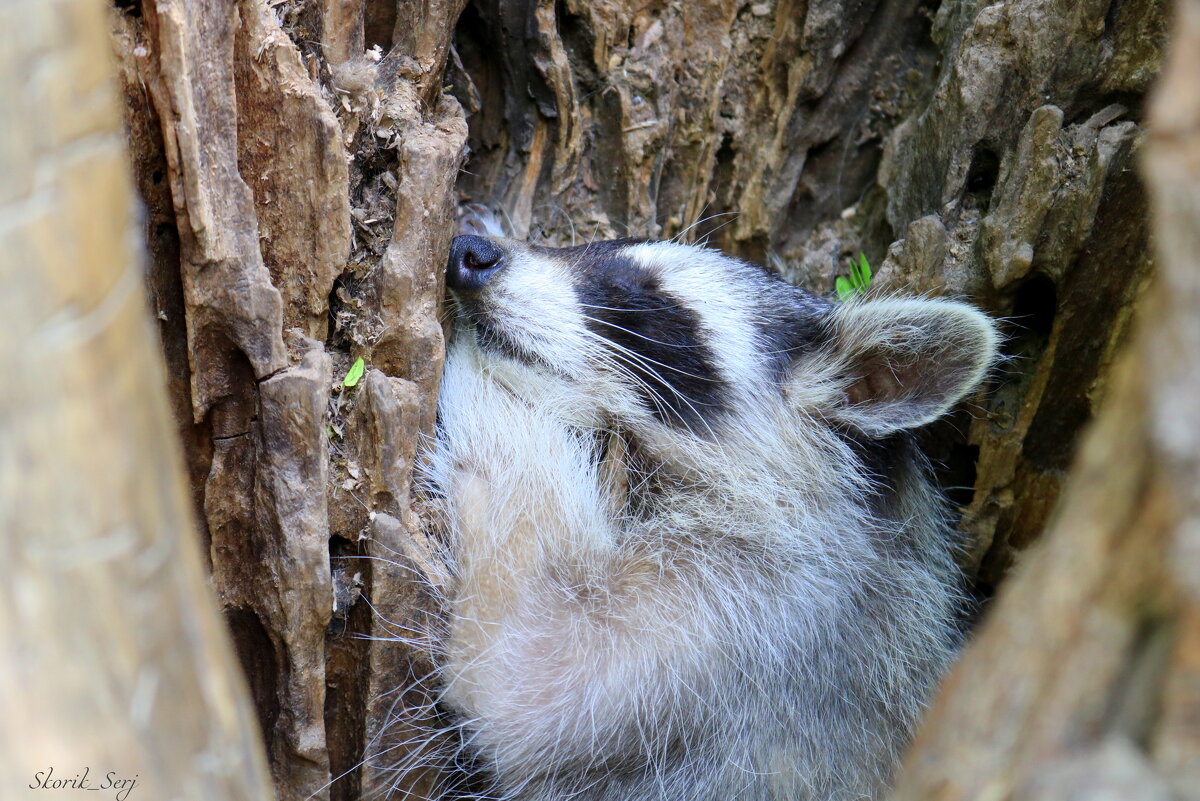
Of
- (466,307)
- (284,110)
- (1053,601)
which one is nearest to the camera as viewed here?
(1053,601)

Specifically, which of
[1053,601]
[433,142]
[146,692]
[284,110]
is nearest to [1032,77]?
[433,142]

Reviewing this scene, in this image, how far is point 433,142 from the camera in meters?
2.57

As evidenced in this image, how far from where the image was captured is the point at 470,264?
9.61ft

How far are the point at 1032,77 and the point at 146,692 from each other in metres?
3.00

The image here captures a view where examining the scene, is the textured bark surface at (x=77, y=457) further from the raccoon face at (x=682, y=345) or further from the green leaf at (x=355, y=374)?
the raccoon face at (x=682, y=345)

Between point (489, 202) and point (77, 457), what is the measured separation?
2.69m

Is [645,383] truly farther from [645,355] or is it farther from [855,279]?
[855,279]

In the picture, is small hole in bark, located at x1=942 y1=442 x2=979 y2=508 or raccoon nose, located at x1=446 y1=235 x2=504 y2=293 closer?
raccoon nose, located at x1=446 y1=235 x2=504 y2=293

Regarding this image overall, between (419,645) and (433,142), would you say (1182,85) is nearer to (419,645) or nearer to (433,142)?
(433,142)

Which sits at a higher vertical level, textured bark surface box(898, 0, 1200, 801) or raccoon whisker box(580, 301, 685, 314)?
textured bark surface box(898, 0, 1200, 801)

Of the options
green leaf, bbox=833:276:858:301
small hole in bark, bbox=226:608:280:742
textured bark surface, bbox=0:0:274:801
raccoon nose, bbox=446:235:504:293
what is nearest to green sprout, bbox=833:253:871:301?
green leaf, bbox=833:276:858:301

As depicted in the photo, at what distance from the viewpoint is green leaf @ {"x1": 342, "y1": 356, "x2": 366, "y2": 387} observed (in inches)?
97.5

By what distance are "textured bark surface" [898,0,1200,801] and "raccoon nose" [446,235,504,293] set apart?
2.01m

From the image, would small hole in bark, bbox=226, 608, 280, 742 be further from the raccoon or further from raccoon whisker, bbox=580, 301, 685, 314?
raccoon whisker, bbox=580, 301, 685, 314
